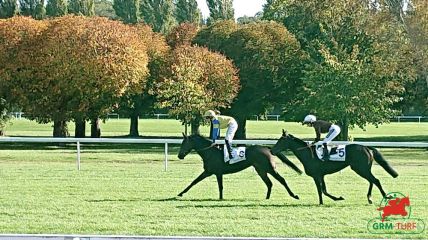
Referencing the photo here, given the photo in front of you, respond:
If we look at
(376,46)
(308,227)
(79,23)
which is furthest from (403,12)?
(308,227)

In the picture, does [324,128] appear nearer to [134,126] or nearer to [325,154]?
[325,154]

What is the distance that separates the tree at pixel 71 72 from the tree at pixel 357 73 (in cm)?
849

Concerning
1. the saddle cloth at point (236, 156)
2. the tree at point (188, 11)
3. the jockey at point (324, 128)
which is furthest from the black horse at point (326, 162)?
the tree at point (188, 11)

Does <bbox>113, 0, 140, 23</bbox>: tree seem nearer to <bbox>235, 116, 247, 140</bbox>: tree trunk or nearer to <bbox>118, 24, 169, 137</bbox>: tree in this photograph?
<bbox>118, 24, 169, 137</bbox>: tree

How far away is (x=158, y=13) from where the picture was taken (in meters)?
63.0

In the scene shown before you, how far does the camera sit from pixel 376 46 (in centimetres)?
4094

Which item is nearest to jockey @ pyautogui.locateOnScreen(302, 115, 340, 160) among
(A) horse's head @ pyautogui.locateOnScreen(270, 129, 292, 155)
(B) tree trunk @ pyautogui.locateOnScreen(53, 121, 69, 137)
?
(A) horse's head @ pyautogui.locateOnScreen(270, 129, 292, 155)

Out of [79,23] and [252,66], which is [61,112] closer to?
[79,23]

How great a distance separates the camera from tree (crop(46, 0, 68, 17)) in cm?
5181

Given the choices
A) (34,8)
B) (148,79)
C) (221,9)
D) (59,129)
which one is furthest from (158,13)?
(59,129)

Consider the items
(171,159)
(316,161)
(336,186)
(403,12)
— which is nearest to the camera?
(316,161)

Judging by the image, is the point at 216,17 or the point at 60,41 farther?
the point at 216,17

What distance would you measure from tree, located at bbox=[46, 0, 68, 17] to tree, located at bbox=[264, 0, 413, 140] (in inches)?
633

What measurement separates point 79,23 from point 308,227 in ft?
96.1
